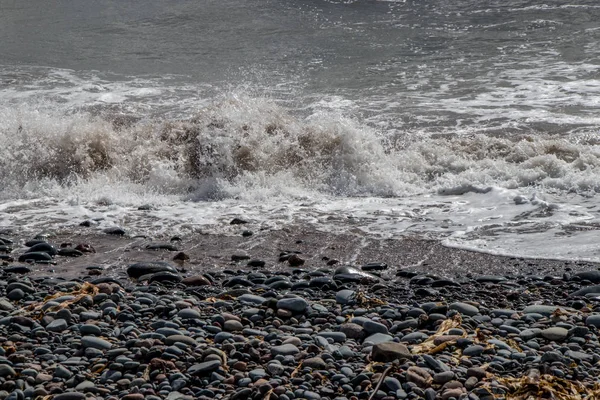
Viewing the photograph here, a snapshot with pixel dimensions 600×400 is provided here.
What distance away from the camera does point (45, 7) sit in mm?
20734

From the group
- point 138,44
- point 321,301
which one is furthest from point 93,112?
point 321,301

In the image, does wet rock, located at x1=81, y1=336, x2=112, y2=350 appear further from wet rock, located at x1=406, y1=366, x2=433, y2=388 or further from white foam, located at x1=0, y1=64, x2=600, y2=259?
white foam, located at x1=0, y1=64, x2=600, y2=259

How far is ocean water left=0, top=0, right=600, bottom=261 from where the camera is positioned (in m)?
7.58

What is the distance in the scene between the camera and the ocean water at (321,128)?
758cm

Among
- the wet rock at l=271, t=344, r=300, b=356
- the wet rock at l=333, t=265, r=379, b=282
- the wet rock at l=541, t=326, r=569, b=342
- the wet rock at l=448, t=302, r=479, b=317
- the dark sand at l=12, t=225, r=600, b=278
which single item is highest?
the wet rock at l=271, t=344, r=300, b=356

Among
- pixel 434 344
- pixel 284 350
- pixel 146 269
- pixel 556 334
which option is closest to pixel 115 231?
pixel 146 269

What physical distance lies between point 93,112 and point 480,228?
686 cm

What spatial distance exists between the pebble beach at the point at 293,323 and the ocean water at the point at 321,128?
33.6 inches

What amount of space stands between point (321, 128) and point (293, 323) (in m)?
5.19

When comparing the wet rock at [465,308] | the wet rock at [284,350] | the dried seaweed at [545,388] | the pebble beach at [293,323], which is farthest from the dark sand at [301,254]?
the dried seaweed at [545,388]

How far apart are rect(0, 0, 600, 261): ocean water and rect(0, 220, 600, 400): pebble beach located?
2.80 feet

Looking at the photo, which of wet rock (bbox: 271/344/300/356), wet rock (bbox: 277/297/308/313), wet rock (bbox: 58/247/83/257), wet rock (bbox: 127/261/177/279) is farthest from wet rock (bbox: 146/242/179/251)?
wet rock (bbox: 271/344/300/356)

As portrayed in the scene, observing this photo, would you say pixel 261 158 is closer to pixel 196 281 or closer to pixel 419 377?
pixel 196 281

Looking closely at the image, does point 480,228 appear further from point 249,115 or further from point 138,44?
point 138,44
